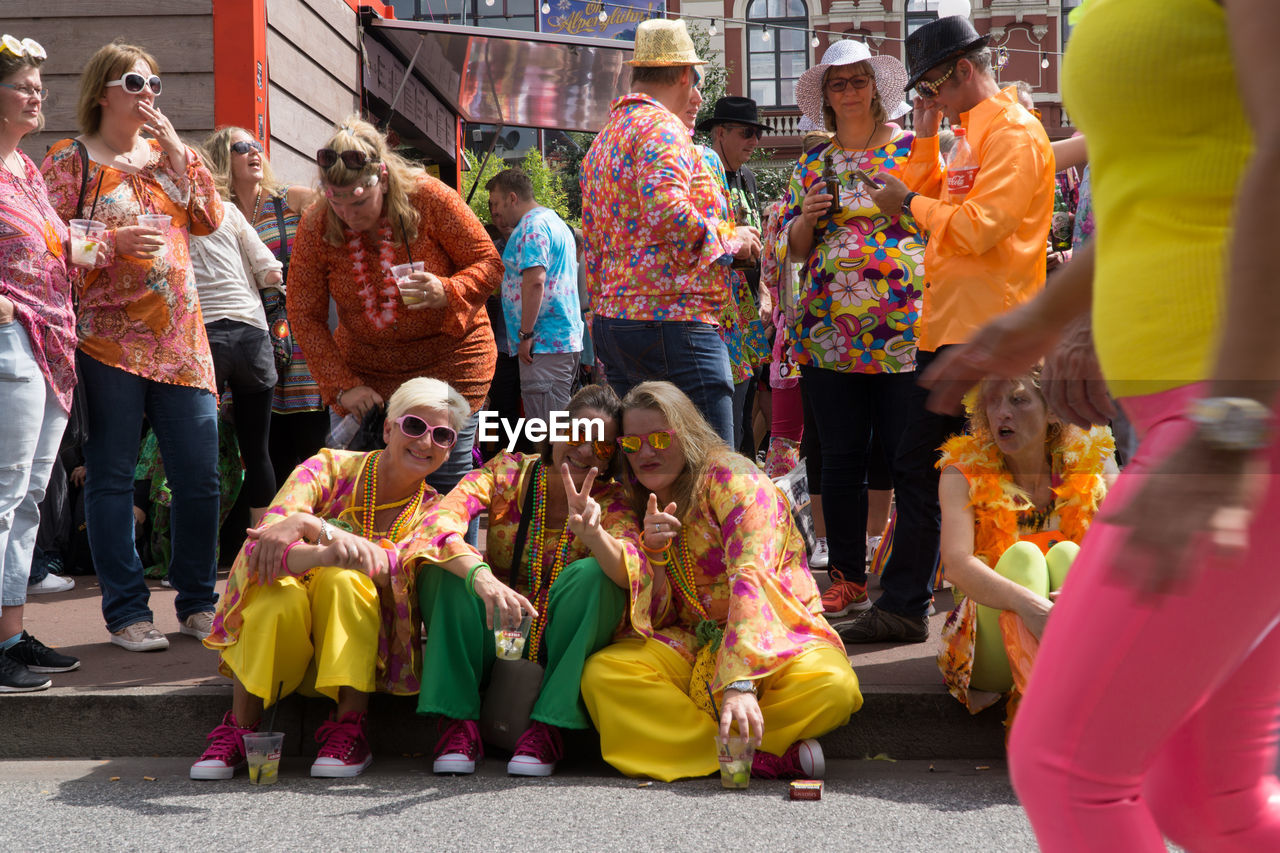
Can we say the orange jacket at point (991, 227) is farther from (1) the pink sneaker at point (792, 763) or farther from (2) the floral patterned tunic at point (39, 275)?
(2) the floral patterned tunic at point (39, 275)

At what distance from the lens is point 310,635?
11.3 feet

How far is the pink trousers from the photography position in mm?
1164

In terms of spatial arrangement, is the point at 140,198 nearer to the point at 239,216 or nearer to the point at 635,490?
the point at 239,216

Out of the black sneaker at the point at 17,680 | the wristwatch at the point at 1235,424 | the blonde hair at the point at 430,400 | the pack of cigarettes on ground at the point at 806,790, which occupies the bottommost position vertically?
the pack of cigarettes on ground at the point at 806,790

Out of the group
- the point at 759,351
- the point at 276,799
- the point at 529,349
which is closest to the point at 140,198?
the point at 276,799

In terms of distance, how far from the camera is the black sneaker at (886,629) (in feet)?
13.2

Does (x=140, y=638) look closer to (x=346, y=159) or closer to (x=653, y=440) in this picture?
(x=346, y=159)

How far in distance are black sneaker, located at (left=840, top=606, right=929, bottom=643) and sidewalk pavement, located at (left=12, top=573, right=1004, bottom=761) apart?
0.26 metres

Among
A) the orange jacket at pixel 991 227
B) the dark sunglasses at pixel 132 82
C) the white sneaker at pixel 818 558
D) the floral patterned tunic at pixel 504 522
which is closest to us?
the floral patterned tunic at pixel 504 522

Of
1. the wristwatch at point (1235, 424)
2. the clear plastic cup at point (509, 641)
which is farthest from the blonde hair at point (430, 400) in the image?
the wristwatch at point (1235, 424)

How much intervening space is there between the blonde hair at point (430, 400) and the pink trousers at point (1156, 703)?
2607 millimetres

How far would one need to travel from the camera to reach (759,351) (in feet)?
19.0

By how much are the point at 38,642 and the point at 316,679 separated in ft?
3.32

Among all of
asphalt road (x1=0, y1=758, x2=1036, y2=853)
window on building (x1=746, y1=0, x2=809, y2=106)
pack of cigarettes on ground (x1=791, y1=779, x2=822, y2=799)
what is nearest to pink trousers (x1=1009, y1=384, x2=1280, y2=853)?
asphalt road (x1=0, y1=758, x2=1036, y2=853)
